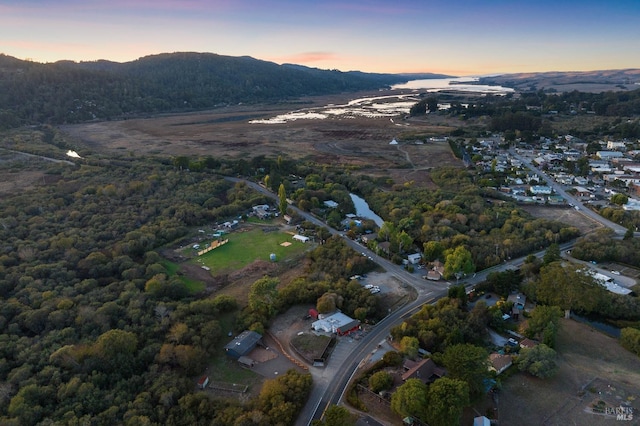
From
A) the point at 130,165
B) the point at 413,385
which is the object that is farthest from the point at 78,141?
the point at 413,385

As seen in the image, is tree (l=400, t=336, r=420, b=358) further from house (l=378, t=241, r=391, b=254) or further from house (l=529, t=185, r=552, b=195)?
house (l=529, t=185, r=552, b=195)

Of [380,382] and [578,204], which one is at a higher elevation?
[380,382]

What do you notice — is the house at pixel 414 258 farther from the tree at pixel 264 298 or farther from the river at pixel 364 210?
the tree at pixel 264 298

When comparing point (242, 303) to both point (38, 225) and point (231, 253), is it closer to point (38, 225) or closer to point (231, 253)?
point (231, 253)

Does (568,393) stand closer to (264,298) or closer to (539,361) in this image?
(539,361)

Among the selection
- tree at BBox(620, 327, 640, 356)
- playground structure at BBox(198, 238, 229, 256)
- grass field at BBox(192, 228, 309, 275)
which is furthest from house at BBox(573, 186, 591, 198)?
playground structure at BBox(198, 238, 229, 256)

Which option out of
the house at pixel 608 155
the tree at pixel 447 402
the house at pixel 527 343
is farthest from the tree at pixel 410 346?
the house at pixel 608 155

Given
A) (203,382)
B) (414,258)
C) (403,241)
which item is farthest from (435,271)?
(203,382)
